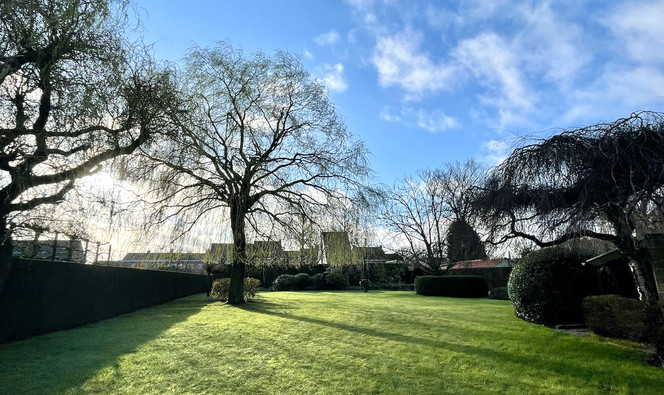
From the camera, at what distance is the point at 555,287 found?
8.54 metres

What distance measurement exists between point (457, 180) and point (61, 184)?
926 inches

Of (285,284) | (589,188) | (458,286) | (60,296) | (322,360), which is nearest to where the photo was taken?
(589,188)

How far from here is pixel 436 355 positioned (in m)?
5.93

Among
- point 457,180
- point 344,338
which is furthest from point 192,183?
point 457,180

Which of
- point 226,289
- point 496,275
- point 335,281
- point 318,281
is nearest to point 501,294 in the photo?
point 496,275

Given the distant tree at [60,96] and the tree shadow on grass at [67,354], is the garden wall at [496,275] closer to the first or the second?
the tree shadow on grass at [67,354]

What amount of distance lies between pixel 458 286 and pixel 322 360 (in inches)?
599

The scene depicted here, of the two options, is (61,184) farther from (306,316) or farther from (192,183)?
(306,316)

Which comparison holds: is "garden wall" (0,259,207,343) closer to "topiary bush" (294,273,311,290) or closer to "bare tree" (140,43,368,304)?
"bare tree" (140,43,368,304)

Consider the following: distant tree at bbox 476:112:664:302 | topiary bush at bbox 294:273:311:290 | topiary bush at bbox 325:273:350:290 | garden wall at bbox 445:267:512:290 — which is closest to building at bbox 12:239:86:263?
distant tree at bbox 476:112:664:302

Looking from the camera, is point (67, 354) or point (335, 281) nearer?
point (67, 354)

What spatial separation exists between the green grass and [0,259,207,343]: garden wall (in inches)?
16.8

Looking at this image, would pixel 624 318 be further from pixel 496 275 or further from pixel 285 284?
pixel 285 284

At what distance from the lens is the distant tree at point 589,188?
503 cm
